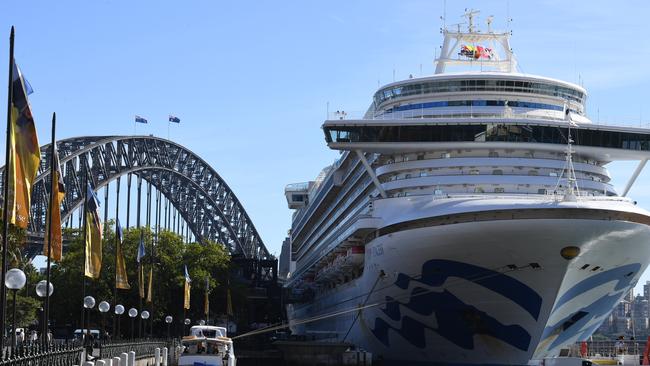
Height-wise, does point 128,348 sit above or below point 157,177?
below

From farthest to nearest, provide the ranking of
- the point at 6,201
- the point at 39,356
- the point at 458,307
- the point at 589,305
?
1. the point at 589,305
2. the point at 458,307
3. the point at 39,356
4. the point at 6,201

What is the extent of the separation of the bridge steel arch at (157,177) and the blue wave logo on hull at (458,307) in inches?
2005

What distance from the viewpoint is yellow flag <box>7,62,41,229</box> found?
25.4 meters

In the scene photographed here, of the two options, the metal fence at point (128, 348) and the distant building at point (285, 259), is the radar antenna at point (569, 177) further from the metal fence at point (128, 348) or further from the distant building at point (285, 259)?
the distant building at point (285, 259)

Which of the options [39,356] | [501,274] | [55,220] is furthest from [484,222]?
[39,356]

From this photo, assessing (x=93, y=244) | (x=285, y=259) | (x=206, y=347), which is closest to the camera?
(x=93, y=244)

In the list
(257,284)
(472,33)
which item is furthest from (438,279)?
(257,284)

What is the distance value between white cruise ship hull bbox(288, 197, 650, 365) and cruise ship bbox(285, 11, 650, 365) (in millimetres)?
59

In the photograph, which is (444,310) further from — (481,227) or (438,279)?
(481,227)

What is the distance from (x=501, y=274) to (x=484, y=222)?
2553mm

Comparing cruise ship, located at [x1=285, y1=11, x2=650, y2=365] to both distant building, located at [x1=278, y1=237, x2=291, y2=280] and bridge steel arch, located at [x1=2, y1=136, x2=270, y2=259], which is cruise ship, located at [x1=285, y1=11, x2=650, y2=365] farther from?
distant building, located at [x1=278, y1=237, x2=291, y2=280]

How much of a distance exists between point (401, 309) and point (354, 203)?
1495cm

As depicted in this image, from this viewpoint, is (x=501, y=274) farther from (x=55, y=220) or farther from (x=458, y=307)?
(x=55, y=220)

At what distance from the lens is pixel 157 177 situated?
160 metres
